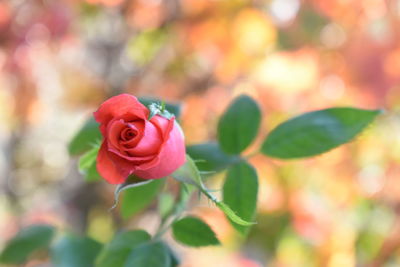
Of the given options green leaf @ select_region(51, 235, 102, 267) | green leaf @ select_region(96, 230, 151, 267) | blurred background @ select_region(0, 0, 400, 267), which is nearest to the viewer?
green leaf @ select_region(96, 230, 151, 267)

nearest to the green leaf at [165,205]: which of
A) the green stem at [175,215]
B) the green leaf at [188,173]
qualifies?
the green stem at [175,215]

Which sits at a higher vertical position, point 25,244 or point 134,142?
A: point 134,142

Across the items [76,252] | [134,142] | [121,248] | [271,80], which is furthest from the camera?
[271,80]

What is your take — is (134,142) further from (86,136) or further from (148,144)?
(86,136)

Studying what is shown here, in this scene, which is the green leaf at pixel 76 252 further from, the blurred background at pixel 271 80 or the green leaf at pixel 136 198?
the blurred background at pixel 271 80

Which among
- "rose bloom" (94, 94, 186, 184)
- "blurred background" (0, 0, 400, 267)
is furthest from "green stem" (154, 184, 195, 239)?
"blurred background" (0, 0, 400, 267)

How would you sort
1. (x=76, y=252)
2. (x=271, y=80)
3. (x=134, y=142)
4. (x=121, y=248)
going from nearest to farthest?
1. (x=134, y=142)
2. (x=121, y=248)
3. (x=76, y=252)
4. (x=271, y=80)

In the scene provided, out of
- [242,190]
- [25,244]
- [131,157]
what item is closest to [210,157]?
[242,190]

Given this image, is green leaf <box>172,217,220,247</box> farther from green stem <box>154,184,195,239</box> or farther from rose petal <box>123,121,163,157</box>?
rose petal <box>123,121,163,157</box>
